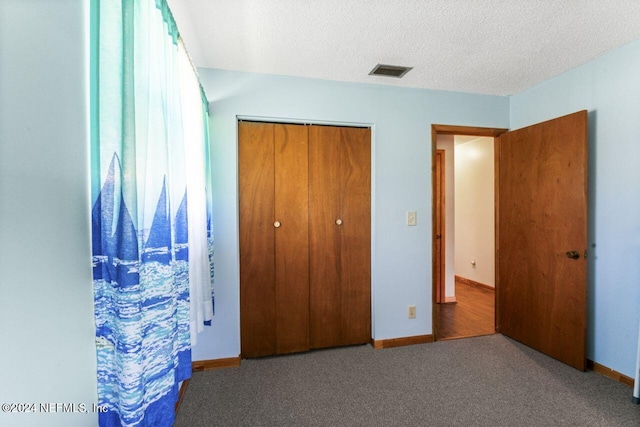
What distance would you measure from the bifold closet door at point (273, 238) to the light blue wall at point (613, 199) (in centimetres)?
224

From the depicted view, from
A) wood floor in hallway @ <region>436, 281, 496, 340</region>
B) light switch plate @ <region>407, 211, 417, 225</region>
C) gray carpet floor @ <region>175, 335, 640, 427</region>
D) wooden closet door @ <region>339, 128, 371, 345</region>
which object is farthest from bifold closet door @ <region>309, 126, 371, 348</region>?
wood floor in hallway @ <region>436, 281, 496, 340</region>

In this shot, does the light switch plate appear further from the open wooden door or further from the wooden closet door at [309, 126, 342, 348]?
the open wooden door

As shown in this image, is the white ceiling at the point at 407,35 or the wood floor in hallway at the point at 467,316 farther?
the wood floor in hallway at the point at 467,316

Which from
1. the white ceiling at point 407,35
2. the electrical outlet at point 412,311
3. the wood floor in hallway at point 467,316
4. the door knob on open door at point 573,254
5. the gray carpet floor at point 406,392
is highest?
the white ceiling at point 407,35

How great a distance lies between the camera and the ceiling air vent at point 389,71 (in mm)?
2324

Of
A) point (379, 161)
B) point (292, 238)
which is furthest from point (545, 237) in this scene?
point (292, 238)

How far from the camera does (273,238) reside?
2480 mm

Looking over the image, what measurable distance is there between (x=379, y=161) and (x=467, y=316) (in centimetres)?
220

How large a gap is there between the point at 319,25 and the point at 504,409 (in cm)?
260

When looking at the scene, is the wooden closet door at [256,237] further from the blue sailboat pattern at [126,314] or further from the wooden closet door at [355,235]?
the blue sailboat pattern at [126,314]

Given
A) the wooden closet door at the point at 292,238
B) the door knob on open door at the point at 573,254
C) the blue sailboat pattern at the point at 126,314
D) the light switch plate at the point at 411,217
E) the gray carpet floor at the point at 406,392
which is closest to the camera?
the blue sailboat pattern at the point at 126,314

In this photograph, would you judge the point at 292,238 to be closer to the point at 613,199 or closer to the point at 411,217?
the point at 411,217

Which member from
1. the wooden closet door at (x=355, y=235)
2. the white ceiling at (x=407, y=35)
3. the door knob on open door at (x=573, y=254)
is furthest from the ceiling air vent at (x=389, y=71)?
the door knob on open door at (x=573, y=254)

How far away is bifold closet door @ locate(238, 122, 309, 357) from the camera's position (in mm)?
2432
